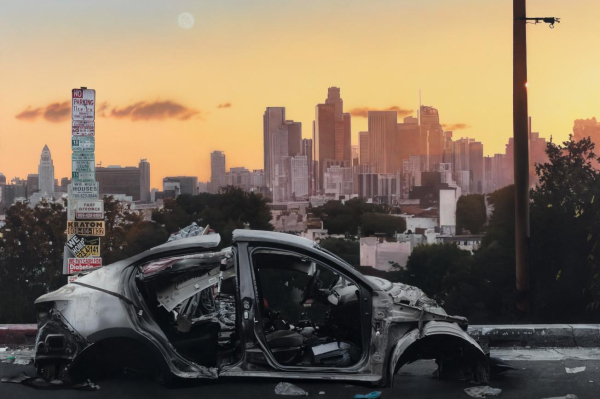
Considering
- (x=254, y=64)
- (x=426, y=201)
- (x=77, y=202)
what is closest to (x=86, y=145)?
(x=77, y=202)

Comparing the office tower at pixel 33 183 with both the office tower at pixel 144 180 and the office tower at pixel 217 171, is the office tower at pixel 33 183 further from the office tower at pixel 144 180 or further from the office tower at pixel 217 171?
the office tower at pixel 217 171

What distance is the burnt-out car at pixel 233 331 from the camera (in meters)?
5.51

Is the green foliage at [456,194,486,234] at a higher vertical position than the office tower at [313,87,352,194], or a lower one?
lower

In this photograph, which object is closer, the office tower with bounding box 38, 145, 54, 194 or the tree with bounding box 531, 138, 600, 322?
the tree with bounding box 531, 138, 600, 322

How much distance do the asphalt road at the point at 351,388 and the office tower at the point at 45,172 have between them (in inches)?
116

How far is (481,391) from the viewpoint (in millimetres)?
5832

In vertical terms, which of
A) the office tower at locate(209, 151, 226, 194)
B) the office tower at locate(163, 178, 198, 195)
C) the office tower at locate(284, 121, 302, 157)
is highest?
the office tower at locate(284, 121, 302, 157)

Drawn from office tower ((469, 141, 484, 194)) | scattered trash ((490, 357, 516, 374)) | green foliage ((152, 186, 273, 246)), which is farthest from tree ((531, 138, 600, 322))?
green foliage ((152, 186, 273, 246))

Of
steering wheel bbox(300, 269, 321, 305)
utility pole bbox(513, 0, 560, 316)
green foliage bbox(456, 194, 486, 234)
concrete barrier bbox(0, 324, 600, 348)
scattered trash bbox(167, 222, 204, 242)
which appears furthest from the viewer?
green foliage bbox(456, 194, 486, 234)

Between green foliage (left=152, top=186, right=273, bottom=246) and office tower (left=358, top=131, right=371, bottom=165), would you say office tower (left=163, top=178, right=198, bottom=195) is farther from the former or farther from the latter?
office tower (left=358, top=131, right=371, bottom=165)

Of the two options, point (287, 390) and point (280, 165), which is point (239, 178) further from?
point (287, 390)

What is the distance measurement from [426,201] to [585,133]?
218 cm

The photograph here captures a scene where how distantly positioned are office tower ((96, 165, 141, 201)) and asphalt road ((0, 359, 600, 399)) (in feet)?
8.96

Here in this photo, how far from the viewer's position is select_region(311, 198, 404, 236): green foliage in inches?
347
